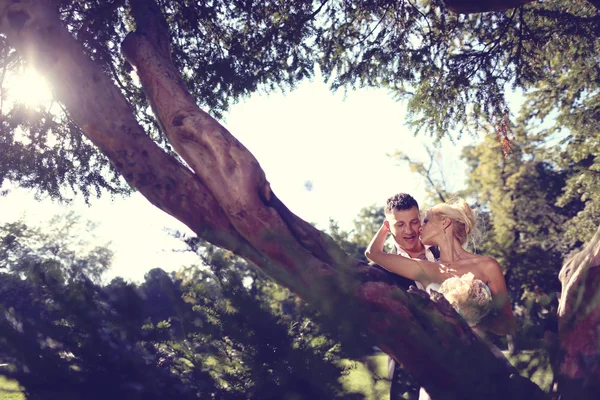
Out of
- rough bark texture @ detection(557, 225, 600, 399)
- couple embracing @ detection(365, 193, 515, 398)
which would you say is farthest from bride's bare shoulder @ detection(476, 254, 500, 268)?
rough bark texture @ detection(557, 225, 600, 399)

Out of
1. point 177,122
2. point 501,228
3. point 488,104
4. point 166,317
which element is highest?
point 501,228

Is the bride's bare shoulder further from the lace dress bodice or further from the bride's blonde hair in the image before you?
the bride's blonde hair

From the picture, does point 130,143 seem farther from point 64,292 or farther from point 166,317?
point 166,317

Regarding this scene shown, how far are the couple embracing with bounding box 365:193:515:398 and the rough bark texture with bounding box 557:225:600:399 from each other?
1.46 ft

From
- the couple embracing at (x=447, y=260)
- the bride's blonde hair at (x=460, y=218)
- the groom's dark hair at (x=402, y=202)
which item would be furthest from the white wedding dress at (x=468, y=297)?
the groom's dark hair at (x=402, y=202)

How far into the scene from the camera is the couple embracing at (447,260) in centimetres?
357

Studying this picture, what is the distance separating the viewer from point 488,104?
886 cm

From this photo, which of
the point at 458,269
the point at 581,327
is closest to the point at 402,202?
the point at 458,269

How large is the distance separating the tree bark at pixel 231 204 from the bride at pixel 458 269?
313 millimetres

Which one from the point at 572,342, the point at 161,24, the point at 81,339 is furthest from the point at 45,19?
the point at 572,342

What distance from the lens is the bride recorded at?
138 inches

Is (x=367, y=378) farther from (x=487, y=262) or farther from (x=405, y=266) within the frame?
(x=487, y=262)

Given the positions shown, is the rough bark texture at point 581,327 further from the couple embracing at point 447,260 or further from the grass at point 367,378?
the grass at point 367,378

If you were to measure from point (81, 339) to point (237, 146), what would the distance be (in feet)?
7.20
